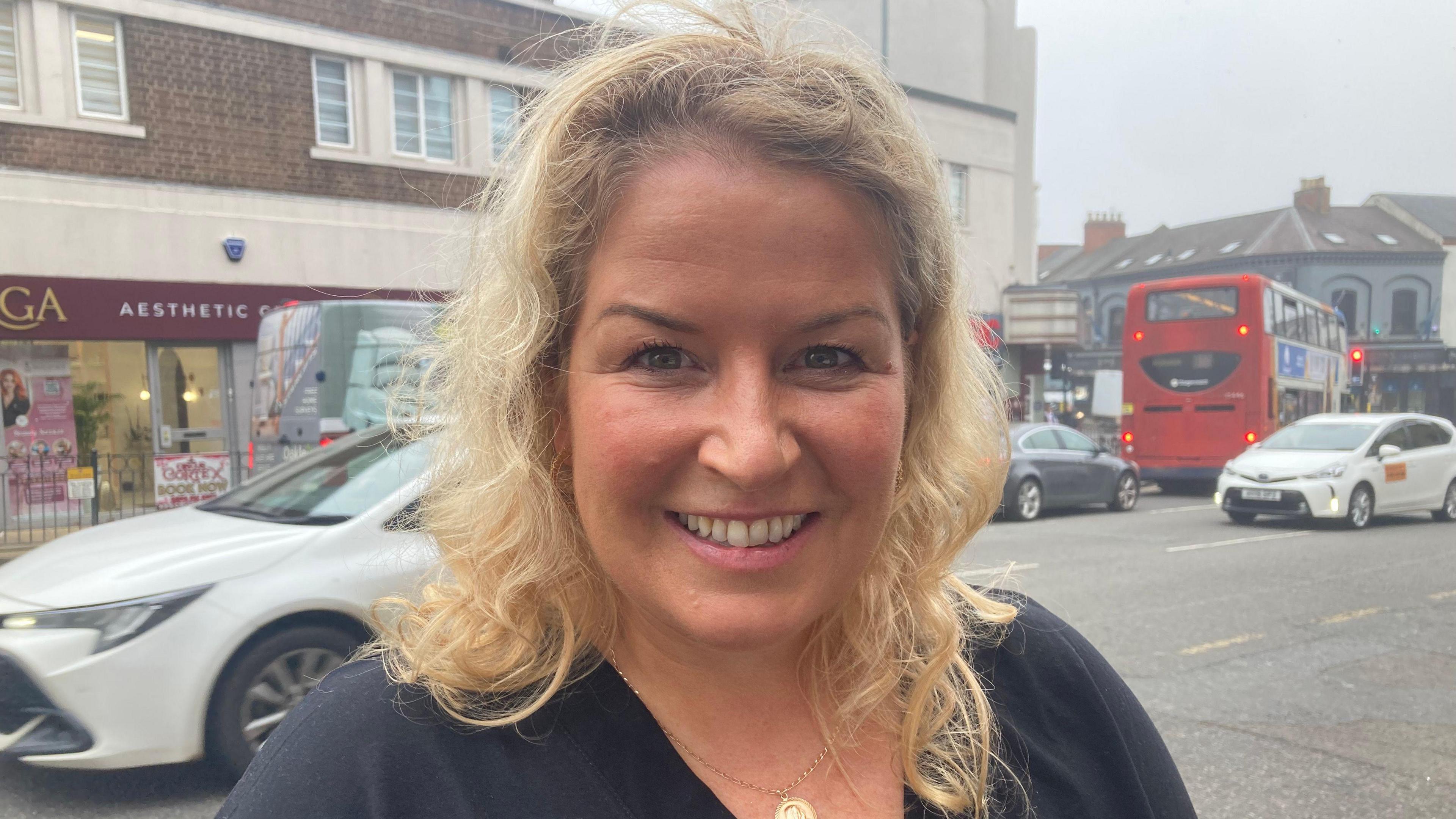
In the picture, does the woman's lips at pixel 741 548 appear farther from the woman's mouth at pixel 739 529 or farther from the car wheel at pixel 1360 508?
the car wheel at pixel 1360 508

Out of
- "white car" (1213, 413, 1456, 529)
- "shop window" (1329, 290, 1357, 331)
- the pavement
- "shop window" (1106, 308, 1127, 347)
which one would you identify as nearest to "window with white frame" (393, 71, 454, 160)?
the pavement

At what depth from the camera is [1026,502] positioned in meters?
13.9

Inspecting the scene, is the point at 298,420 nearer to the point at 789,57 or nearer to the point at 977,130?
the point at 789,57

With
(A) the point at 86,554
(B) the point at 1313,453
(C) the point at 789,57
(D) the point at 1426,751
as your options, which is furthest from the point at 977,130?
(C) the point at 789,57

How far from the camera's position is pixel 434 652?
1268mm

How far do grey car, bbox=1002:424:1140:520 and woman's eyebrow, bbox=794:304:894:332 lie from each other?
40.3 feet

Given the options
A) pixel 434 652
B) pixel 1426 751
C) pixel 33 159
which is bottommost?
pixel 1426 751

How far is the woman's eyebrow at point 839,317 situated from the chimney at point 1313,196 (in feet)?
164

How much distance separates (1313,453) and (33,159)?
17.3 metres

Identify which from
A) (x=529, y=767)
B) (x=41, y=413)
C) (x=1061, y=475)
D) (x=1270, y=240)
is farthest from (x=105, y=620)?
(x=1270, y=240)

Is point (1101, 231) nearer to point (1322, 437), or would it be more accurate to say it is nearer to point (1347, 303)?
point (1347, 303)

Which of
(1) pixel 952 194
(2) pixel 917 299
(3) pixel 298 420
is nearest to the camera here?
(2) pixel 917 299

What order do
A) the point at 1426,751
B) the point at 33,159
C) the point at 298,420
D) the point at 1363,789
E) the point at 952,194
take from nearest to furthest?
1. the point at 952,194
2. the point at 1363,789
3. the point at 1426,751
4. the point at 298,420
5. the point at 33,159

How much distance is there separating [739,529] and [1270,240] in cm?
4789
